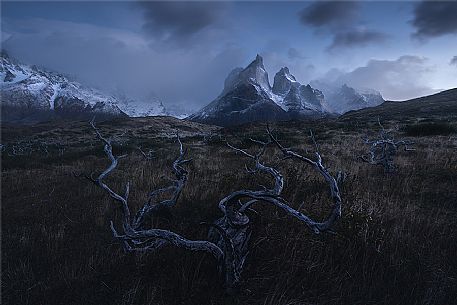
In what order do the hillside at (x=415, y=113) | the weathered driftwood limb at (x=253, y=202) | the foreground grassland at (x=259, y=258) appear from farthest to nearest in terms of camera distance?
the hillside at (x=415, y=113), the foreground grassland at (x=259, y=258), the weathered driftwood limb at (x=253, y=202)

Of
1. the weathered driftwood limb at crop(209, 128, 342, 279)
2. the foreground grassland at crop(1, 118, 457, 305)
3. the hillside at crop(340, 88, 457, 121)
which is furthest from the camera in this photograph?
the hillside at crop(340, 88, 457, 121)

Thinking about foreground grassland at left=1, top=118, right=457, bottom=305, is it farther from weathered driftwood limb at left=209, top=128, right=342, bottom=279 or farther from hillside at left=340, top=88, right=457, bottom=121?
hillside at left=340, top=88, right=457, bottom=121

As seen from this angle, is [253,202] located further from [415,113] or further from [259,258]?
[415,113]

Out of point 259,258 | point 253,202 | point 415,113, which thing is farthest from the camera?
point 415,113

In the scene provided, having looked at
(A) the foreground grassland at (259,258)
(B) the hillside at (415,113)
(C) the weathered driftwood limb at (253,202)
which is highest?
(B) the hillside at (415,113)

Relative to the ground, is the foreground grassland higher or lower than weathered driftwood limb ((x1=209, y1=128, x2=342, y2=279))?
lower

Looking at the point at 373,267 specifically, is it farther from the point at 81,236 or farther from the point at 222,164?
the point at 222,164

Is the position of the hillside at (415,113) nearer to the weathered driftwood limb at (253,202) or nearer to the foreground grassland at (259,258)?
the foreground grassland at (259,258)

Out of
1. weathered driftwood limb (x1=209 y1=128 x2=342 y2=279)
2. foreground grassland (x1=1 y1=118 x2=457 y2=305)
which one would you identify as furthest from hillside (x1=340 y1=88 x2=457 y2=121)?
weathered driftwood limb (x1=209 y1=128 x2=342 y2=279)

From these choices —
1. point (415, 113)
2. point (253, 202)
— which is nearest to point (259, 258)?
point (253, 202)

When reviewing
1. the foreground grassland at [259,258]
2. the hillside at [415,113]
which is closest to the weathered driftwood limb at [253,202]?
the foreground grassland at [259,258]

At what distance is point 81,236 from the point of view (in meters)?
4.52

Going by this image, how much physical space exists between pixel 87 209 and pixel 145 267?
2.95 meters

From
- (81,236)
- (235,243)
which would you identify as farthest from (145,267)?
(81,236)
